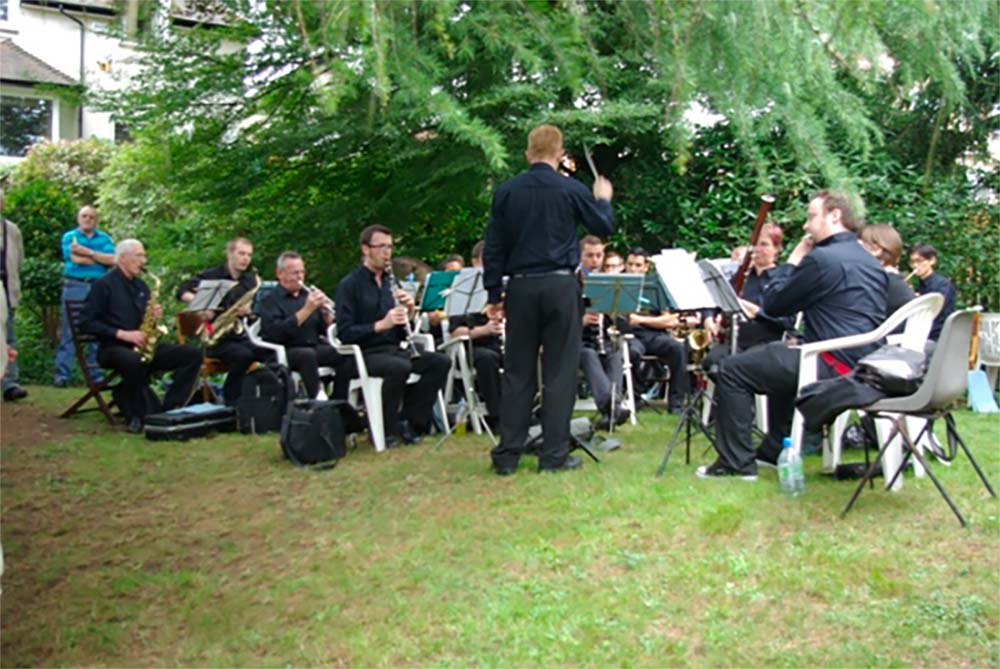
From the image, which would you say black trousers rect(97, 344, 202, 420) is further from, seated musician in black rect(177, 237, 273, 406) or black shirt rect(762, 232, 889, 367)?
black shirt rect(762, 232, 889, 367)

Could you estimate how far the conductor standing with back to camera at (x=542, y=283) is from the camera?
21.6ft

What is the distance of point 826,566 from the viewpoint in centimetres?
462

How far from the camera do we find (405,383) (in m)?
8.25

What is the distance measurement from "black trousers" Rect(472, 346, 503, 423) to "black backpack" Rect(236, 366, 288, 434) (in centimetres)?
152

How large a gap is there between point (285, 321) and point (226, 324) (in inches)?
29.7

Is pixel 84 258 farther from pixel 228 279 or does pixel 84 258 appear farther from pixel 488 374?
pixel 488 374

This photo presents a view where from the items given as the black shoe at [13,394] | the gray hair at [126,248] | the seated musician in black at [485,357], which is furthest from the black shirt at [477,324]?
the black shoe at [13,394]

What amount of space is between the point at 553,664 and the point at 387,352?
459cm

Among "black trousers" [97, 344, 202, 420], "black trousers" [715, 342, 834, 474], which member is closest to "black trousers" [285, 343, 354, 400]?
"black trousers" [97, 344, 202, 420]

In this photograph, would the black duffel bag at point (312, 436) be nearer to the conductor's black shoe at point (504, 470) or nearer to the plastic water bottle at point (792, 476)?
the conductor's black shoe at point (504, 470)

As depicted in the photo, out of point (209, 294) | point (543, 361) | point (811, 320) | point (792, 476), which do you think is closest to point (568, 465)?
point (543, 361)

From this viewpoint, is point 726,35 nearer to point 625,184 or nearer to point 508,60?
point 508,60

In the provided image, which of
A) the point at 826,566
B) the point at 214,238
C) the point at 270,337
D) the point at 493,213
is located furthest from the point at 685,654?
the point at 214,238

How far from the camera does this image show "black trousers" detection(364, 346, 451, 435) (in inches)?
317
